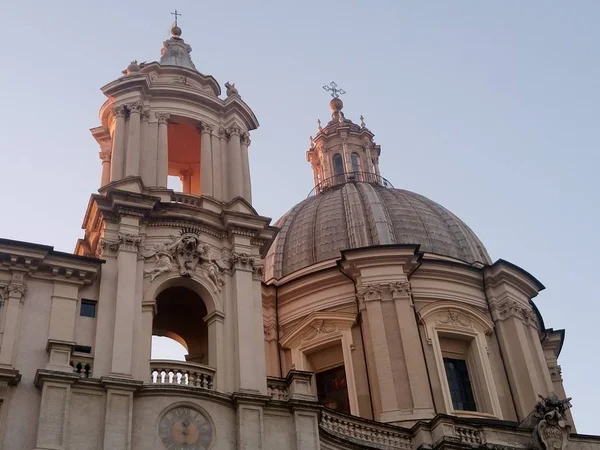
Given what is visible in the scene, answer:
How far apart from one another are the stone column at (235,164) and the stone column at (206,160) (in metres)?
0.60

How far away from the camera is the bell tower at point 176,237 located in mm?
21297

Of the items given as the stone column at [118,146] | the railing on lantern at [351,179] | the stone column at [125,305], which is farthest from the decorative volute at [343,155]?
the stone column at [125,305]

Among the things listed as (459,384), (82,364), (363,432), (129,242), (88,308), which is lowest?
(363,432)

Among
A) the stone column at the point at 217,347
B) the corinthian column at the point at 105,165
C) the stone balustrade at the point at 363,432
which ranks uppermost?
the corinthian column at the point at 105,165

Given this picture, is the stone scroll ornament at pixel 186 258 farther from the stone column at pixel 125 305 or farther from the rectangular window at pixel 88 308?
the rectangular window at pixel 88 308

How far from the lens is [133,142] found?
24875 mm

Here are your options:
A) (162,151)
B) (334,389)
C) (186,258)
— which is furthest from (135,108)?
(334,389)

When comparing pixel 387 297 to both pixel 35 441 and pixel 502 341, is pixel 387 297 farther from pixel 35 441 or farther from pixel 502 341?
pixel 35 441

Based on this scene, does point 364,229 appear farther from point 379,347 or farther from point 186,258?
point 186,258

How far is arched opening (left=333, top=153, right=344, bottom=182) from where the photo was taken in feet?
136

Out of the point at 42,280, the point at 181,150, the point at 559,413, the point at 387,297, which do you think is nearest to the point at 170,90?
the point at 181,150

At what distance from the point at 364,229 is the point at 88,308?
565 inches

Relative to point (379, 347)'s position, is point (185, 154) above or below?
above

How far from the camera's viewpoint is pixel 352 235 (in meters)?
33.3
